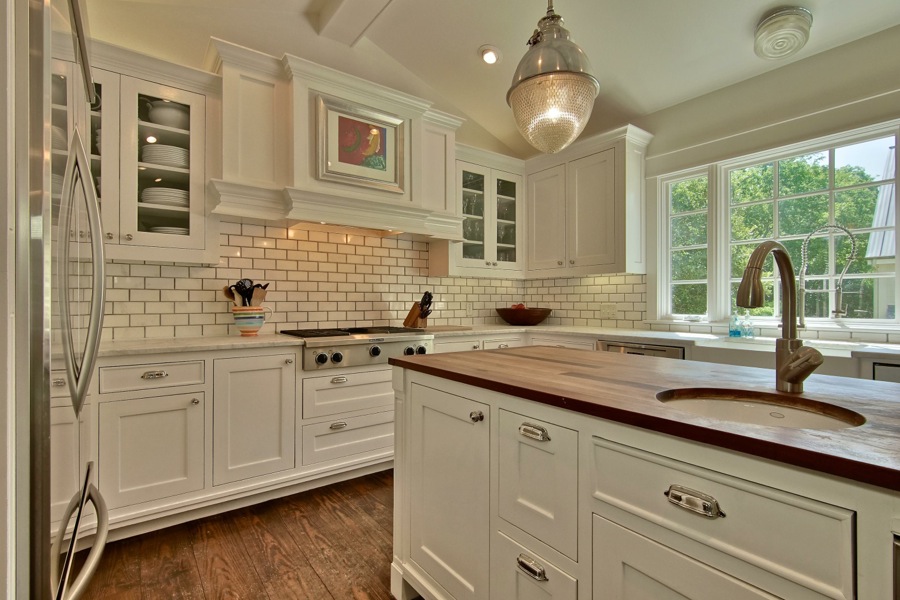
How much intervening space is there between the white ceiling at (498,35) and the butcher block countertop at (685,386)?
2300 millimetres

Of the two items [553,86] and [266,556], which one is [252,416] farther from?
[553,86]

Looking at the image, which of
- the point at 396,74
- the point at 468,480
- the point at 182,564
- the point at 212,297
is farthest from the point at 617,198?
the point at 182,564


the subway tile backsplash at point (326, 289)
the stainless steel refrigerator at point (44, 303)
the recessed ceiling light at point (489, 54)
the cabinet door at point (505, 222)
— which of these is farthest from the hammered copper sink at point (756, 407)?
the recessed ceiling light at point (489, 54)

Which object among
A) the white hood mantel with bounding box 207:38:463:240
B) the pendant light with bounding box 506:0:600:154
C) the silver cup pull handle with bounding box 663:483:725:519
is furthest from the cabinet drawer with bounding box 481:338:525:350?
the silver cup pull handle with bounding box 663:483:725:519

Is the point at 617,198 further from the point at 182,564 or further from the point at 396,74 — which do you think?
the point at 182,564

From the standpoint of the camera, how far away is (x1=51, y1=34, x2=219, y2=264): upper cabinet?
2.35 meters

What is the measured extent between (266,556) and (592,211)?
3.20 meters

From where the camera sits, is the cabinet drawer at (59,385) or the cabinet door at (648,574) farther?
the cabinet door at (648,574)

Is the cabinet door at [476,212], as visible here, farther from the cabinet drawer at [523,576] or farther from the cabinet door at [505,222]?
the cabinet drawer at [523,576]

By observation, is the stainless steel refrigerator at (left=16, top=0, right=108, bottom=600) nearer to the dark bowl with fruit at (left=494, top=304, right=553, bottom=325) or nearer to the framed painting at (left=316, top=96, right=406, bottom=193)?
the framed painting at (left=316, top=96, right=406, bottom=193)

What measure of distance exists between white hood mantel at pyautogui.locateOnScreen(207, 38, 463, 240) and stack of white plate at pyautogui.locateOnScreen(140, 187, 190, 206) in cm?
15

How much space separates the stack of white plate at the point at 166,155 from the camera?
8.16 feet

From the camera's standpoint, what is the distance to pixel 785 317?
1171 mm

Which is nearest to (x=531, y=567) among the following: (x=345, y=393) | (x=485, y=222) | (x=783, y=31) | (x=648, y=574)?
(x=648, y=574)
